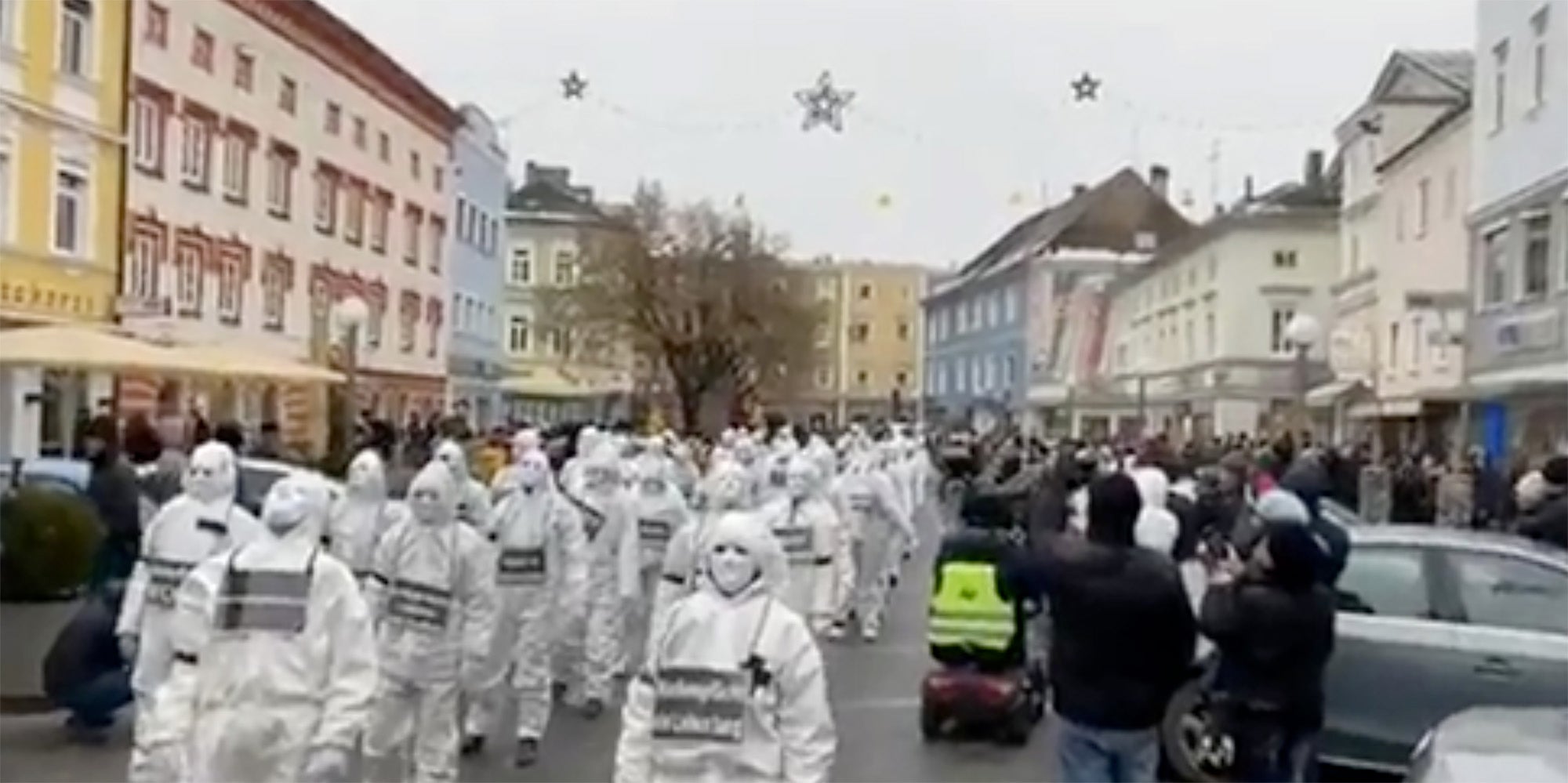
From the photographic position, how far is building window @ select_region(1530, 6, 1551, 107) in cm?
3181

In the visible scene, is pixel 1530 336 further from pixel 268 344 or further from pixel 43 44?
pixel 268 344

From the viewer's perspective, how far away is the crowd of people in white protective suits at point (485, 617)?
7.31m

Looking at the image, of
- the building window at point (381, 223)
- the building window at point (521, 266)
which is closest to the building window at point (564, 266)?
the building window at point (521, 266)

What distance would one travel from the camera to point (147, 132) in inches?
1535

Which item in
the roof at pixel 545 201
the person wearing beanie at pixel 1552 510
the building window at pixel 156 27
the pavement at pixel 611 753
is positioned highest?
the roof at pixel 545 201

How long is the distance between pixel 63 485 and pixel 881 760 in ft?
28.3

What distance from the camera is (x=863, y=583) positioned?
2362 centimetres

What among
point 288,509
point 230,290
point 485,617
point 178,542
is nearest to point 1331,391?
point 230,290

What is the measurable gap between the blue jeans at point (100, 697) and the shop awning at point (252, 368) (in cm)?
1466

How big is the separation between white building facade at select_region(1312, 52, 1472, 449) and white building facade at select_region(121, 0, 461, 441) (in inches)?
754

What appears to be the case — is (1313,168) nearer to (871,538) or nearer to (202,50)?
(202,50)

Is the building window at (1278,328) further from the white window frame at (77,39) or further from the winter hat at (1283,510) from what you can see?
the winter hat at (1283,510)

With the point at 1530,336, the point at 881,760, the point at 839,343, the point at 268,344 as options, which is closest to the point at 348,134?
the point at 268,344

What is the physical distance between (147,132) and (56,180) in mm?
4066
